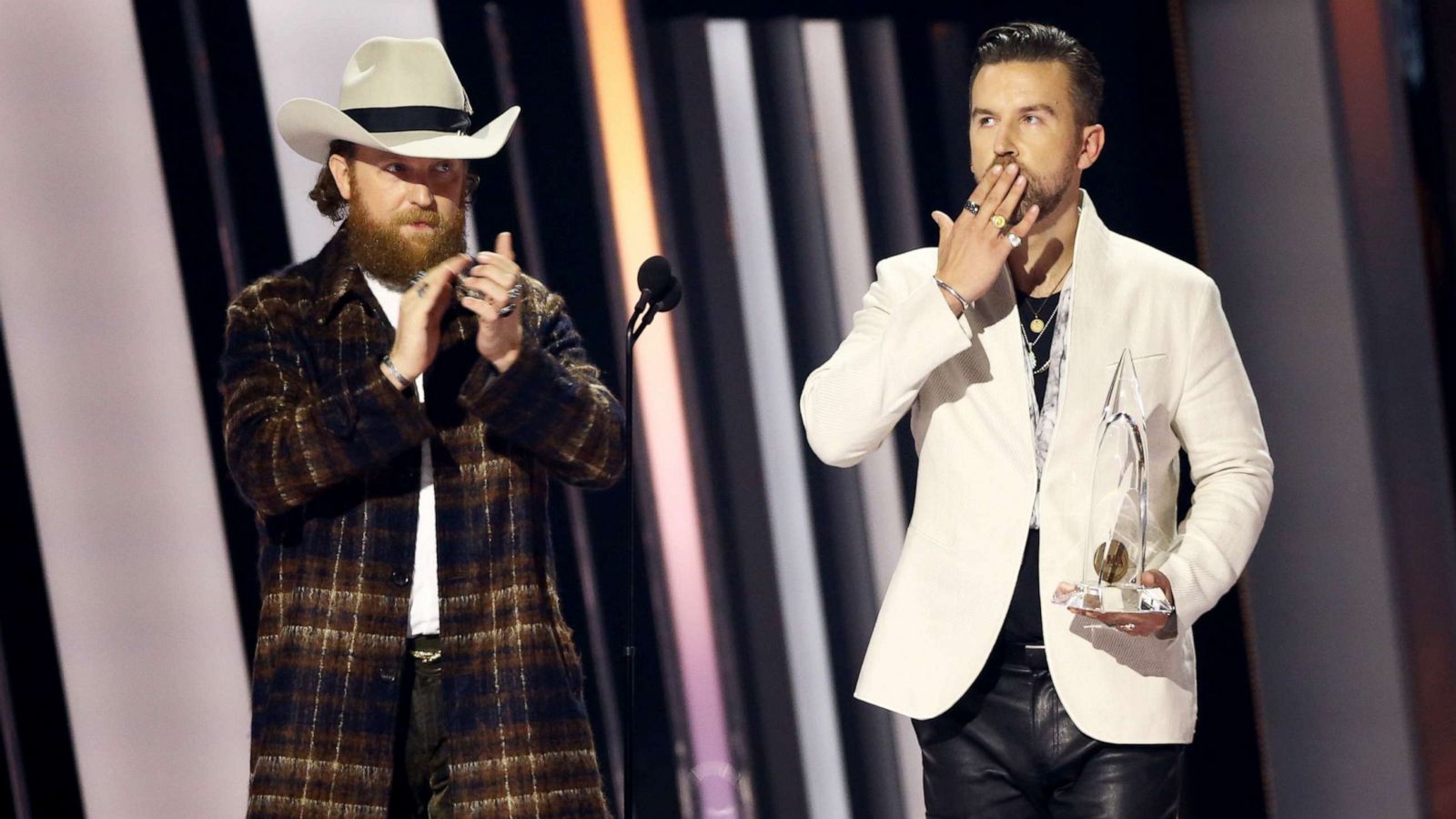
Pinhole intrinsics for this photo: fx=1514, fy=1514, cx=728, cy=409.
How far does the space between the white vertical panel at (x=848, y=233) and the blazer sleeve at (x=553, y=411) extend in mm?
1870

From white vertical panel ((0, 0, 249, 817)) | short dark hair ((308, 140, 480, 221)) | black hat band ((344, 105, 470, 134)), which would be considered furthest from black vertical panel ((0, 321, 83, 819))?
black hat band ((344, 105, 470, 134))

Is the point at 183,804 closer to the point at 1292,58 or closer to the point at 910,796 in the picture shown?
the point at 910,796

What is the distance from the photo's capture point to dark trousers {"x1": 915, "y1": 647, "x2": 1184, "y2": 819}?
2270 millimetres

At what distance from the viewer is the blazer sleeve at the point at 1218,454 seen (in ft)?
7.57

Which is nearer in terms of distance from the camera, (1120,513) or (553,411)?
(1120,513)

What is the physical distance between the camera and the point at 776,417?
419cm

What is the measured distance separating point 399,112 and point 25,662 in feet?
5.57

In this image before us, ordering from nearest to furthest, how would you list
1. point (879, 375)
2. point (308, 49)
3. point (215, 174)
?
point (879, 375) → point (215, 174) → point (308, 49)

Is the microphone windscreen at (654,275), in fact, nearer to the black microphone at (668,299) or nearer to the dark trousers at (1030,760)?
the black microphone at (668,299)

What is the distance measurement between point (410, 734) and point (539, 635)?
26cm

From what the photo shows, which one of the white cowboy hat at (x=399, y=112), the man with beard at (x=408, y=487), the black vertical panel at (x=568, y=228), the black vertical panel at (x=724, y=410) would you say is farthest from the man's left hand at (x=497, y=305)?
the black vertical panel at (x=724, y=410)

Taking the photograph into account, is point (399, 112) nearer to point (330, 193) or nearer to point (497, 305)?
point (330, 193)

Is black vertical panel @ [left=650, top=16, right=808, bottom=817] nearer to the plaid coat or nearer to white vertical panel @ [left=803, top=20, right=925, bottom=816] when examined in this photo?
white vertical panel @ [left=803, top=20, right=925, bottom=816]

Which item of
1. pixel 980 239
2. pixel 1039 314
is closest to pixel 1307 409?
pixel 1039 314
